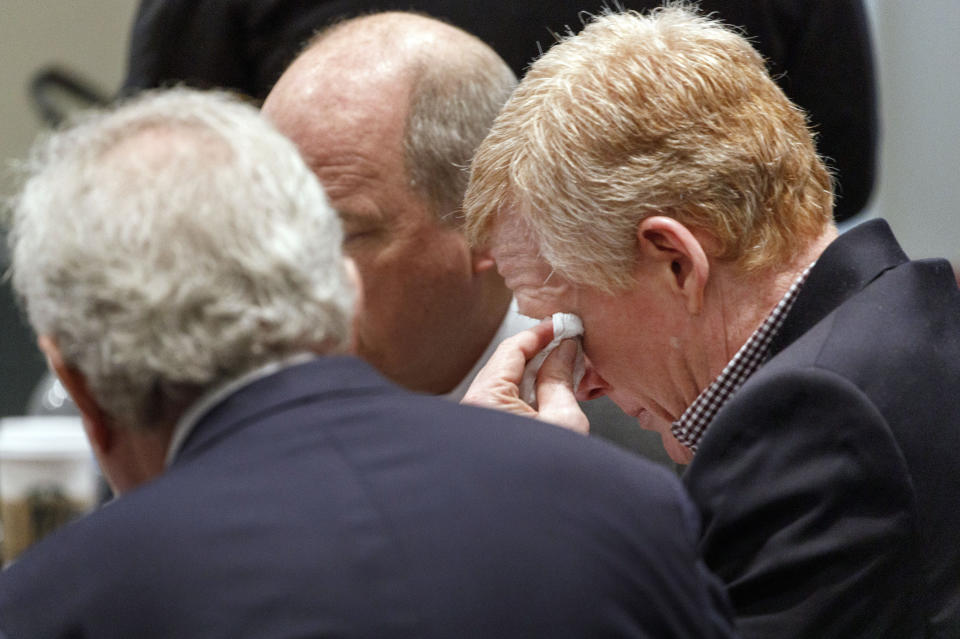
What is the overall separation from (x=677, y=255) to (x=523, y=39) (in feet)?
2.49

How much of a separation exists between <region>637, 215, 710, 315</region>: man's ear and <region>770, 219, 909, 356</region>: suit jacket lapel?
0.39ft

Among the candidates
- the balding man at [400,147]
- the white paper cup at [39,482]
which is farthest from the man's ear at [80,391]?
the white paper cup at [39,482]

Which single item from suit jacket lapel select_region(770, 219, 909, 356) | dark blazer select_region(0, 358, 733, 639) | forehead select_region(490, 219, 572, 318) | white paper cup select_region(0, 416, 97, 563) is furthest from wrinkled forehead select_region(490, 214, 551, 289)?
white paper cup select_region(0, 416, 97, 563)

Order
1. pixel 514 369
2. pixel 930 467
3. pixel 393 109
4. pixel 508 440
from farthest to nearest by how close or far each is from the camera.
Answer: pixel 393 109, pixel 514 369, pixel 930 467, pixel 508 440

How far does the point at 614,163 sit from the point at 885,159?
124 inches

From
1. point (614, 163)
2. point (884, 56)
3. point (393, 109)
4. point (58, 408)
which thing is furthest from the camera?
point (884, 56)

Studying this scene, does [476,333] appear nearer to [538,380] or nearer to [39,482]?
[538,380]

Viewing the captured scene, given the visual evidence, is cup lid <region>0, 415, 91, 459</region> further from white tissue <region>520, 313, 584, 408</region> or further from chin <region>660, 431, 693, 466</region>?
chin <region>660, 431, 693, 466</region>

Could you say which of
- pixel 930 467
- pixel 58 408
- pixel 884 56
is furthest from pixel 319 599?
pixel 884 56

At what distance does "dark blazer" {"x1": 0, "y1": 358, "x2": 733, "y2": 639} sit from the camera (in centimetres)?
95

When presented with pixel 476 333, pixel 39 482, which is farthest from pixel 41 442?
pixel 476 333

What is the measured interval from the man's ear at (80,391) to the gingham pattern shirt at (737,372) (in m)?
0.82

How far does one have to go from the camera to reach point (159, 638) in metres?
0.94

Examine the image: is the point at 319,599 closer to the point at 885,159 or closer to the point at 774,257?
the point at 774,257
